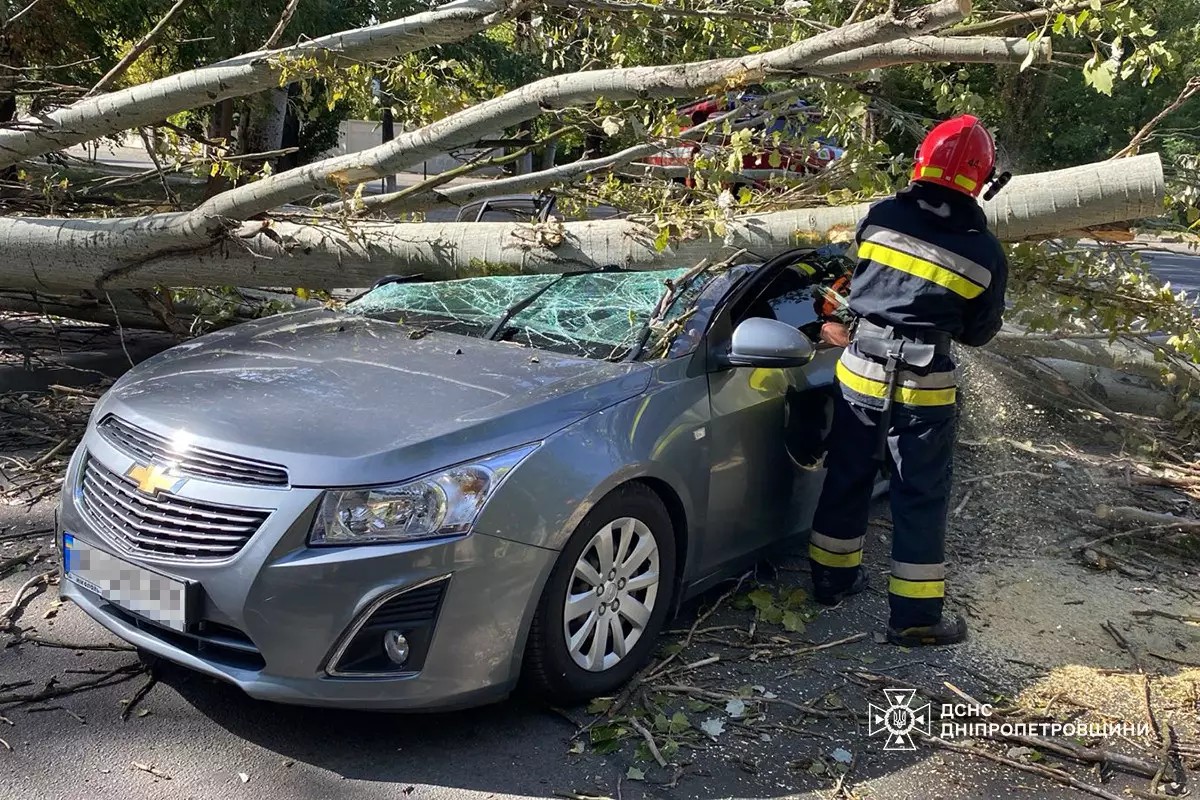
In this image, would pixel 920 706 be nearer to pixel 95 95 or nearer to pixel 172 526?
pixel 172 526

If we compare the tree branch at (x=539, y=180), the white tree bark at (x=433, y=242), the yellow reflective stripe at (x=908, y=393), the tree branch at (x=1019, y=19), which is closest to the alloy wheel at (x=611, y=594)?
the yellow reflective stripe at (x=908, y=393)

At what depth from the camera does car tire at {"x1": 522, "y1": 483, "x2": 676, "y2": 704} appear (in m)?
2.96

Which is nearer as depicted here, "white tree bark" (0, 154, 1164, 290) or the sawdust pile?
the sawdust pile

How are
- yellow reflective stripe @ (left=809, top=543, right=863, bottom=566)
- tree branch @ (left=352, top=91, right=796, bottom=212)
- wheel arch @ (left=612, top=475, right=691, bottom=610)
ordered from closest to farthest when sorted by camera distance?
1. wheel arch @ (left=612, top=475, right=691, bottom=610)
2. yellow reflective stripe @ (left=809, top=543, right=863, bottom=566)
3. tree branch @ (left=352, top=91, right=796, bottom=212)

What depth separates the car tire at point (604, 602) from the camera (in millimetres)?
2961

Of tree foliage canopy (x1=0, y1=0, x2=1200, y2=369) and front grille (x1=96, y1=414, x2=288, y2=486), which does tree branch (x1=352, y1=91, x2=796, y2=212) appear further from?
front grille (x1=96, y1=414, x2=288, y2=486)

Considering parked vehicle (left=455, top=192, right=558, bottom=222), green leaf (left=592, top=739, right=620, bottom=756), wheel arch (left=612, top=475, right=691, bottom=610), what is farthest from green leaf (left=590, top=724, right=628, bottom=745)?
parked vehicle (left=455, top=192, right=558, bottom=222)

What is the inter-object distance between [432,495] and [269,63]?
304 centimetres

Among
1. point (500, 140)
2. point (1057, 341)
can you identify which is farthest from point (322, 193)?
point (1057, 341)

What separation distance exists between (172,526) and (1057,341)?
18.6 feet

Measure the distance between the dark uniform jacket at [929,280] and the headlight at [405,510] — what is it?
1.78 meters

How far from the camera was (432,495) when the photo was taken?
271cm

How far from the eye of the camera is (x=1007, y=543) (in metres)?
4.88

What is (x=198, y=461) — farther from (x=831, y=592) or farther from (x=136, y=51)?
(x=136, y=51)
